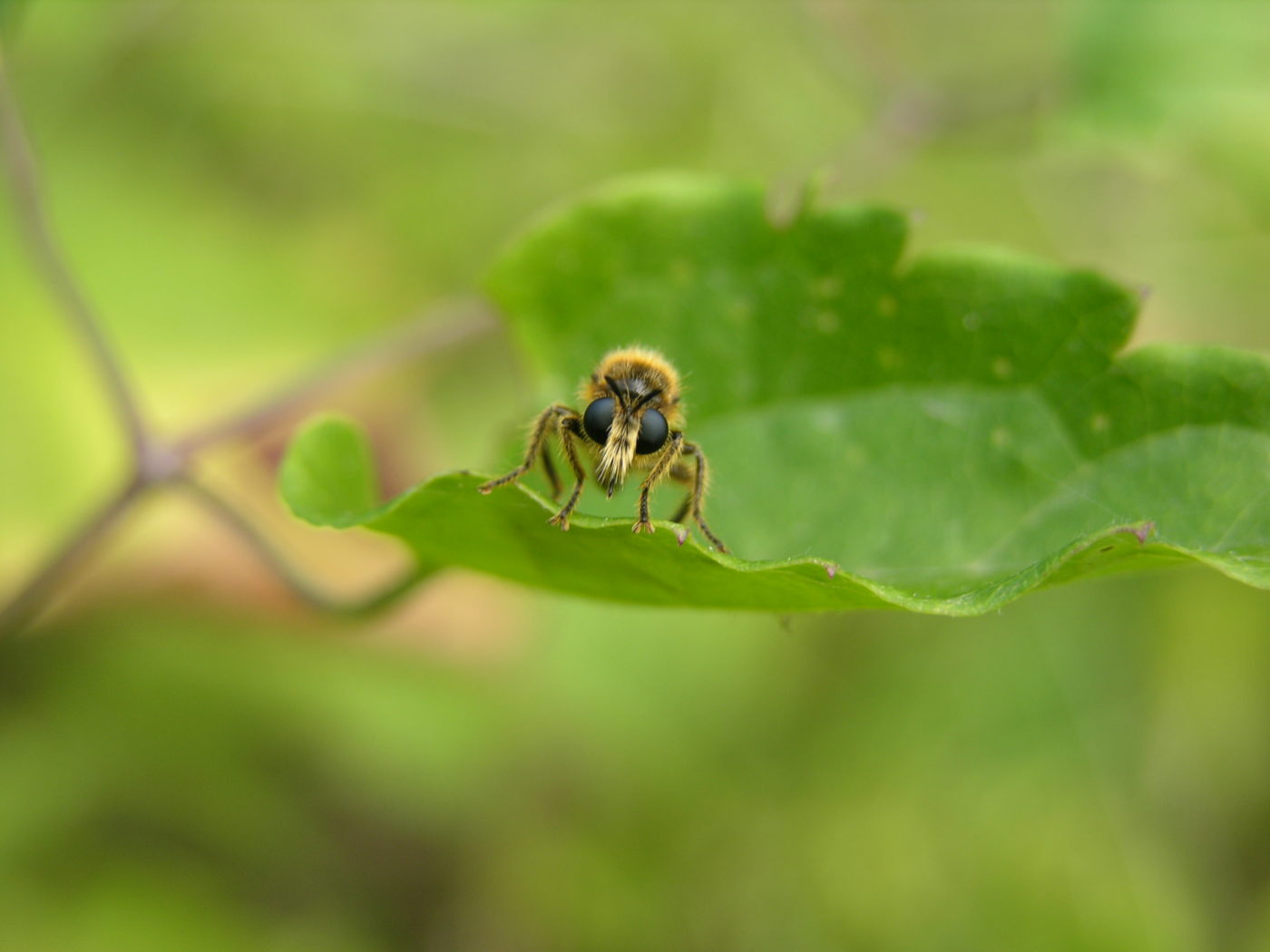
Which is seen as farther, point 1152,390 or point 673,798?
point 673,798

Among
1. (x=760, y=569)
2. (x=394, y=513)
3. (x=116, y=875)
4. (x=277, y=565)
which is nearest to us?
(x=760, y=569)

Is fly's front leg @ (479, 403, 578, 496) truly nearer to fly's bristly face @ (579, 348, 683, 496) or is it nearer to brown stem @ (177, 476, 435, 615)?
fly's bristly face @ (579, 348, 683, 496)

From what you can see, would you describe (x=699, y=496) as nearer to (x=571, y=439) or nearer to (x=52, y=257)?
(x=571, y=439)

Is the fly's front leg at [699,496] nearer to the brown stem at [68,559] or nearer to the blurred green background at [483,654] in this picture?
the brown stem at [68,559]

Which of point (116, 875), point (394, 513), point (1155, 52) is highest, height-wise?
point (1155, 52)

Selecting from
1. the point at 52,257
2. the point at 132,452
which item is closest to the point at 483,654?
the point at 132,452

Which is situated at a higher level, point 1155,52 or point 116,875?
point 1155,52

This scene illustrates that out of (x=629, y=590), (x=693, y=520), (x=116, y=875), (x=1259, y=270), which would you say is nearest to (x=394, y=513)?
(x=629, y=590)

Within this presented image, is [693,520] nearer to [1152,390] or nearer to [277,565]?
[1152,390]
